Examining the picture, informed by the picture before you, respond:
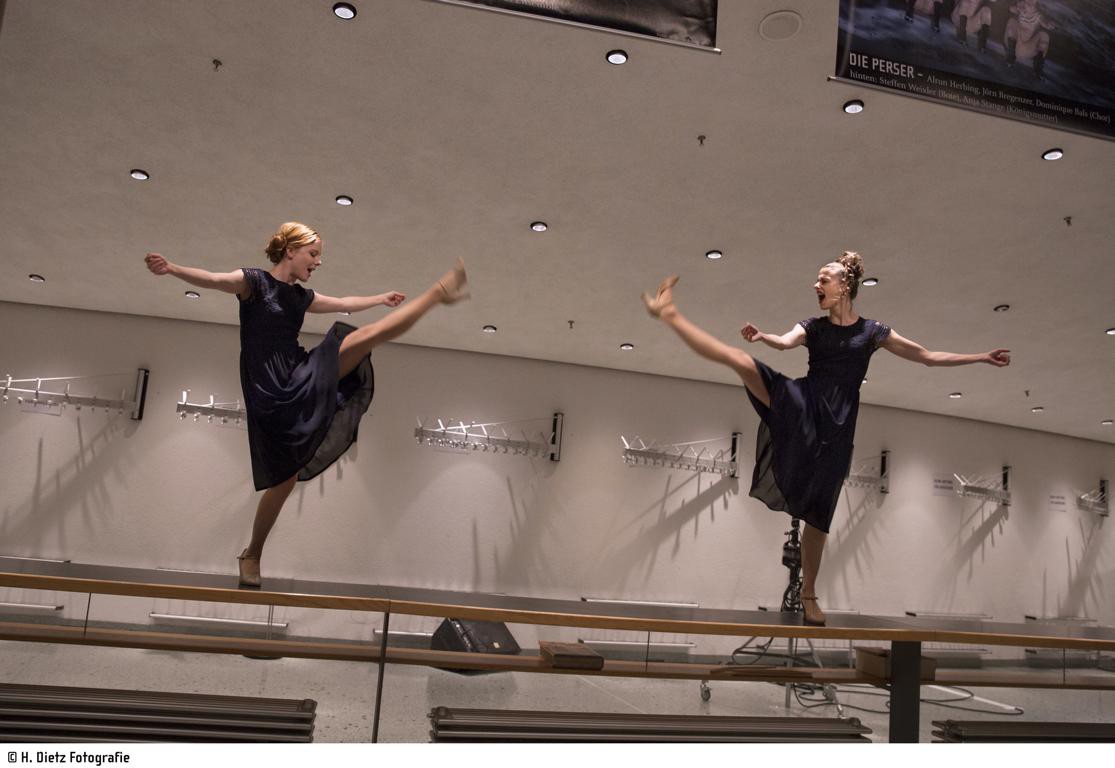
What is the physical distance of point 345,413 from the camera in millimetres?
3316

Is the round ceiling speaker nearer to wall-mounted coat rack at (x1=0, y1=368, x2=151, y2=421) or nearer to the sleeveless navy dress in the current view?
the sleeveless navy dress

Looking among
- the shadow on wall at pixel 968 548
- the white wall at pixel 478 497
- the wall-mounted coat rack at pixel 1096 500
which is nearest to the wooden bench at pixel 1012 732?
the white wall at pixel 478 497

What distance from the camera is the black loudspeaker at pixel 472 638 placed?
719 cm

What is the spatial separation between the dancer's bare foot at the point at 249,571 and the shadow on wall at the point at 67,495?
22.5ft

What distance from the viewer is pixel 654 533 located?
10.1 metres

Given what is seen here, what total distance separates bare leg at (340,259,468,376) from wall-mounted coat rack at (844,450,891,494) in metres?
9.12

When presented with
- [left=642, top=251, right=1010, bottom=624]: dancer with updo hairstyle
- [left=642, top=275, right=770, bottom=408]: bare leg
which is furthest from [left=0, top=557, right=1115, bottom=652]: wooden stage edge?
[left=642, top=275, right=770, bottom=408]: bare leg

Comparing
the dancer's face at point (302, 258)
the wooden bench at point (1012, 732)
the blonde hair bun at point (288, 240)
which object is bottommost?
the wooden bench at point (1012, 732)

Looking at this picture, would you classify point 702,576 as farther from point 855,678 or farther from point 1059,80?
point 1059,80

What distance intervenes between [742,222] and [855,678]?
3.20 meters

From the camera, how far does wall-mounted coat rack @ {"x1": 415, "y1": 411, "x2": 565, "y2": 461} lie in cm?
948

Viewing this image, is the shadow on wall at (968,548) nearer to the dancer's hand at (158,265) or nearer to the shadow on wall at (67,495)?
the shadow on wall at (67,495)

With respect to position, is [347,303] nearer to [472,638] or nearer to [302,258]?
[302,258]

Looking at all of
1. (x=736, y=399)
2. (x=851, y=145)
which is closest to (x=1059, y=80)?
(x=851, y=145)
